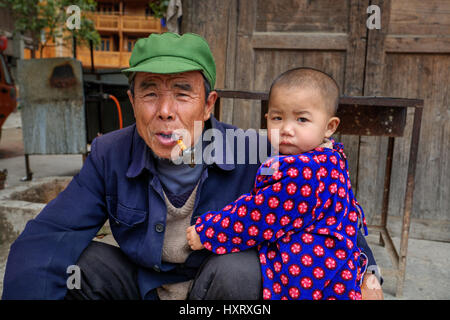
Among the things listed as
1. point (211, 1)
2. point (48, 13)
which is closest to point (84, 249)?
point (211, 1)

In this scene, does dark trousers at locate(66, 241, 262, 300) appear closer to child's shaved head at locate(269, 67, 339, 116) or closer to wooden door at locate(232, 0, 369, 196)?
child's shaved head at locate(269, 67, 339, 116)

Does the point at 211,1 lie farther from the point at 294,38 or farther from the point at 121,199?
the point at 121,199

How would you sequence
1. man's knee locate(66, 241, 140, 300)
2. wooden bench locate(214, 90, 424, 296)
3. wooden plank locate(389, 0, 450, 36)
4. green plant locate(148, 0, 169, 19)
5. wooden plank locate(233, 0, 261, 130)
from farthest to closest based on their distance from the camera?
1. green plant locate(148, 0, 169, 19)
2. wooden plank locate(233, 0, 261, 130)
3. wooden plank locate(389, 0, 450, 36)
4. wooden bench locate(214, 90, 424, 296)
5. man's knee locate(66, 241, 140, 300)

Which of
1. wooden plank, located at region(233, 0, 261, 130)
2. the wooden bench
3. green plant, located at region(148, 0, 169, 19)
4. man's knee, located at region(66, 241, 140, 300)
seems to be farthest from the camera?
green plant, located at region(148, 0, 169, 19)

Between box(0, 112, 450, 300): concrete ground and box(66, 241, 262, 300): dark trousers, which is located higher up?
box(66, 241, 262, 300): dark trousers

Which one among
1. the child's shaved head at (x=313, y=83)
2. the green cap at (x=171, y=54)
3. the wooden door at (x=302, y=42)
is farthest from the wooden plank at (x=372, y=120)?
the green cap at (x=171, y=54)

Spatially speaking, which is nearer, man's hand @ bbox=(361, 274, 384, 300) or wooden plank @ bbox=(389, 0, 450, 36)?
man's hand @ bbox=(361, 274, 384, 300)

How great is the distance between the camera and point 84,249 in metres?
1.49

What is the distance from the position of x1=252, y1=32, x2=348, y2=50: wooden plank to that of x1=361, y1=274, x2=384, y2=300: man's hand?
2.41 metres

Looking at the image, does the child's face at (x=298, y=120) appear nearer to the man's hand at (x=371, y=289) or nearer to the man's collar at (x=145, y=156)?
the man's collar at (x=145, y=156)

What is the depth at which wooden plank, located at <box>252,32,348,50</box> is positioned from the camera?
10.7ft

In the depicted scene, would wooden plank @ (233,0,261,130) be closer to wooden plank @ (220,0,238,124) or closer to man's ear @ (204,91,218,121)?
wooden plank @ (220,0,238,124)

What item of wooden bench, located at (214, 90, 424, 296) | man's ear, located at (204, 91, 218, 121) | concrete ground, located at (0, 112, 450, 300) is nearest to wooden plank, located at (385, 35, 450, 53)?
wooden bench, located at (214, 90, 424, 296)

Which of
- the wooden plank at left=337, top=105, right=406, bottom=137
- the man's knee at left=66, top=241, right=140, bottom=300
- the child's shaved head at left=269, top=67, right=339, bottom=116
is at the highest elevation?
the child's shaved head at left=269, top=67, right=339, bottom=116
